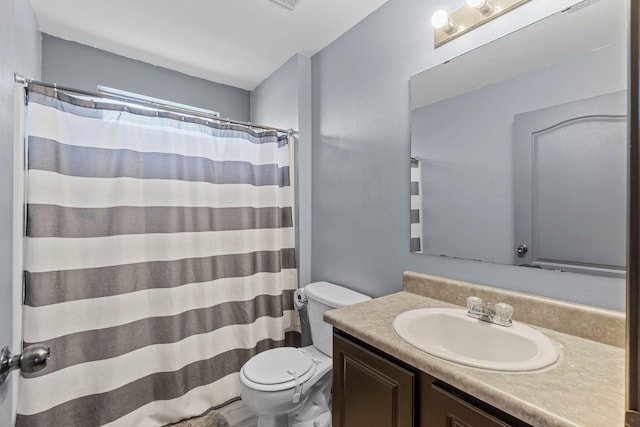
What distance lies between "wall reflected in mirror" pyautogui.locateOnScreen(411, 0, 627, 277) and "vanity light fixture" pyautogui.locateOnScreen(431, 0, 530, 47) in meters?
0.11

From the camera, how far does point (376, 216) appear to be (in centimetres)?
163

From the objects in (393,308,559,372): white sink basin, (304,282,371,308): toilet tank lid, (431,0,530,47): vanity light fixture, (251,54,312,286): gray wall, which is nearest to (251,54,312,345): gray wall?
(251,54,312,286): gray wall

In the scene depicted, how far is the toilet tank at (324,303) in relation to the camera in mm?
1604

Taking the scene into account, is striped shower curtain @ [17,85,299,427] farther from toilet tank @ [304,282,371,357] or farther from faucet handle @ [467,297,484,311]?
faucet handle @ [467,297,484,311]

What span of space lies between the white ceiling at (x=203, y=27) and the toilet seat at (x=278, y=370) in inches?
77.7

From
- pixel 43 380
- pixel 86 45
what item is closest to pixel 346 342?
pixel 43 380

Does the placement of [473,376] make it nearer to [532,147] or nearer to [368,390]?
[368,390]

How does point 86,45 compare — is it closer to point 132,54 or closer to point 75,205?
point 132,54

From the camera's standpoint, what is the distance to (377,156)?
1.63m

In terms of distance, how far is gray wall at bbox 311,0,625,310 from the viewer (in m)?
1.14

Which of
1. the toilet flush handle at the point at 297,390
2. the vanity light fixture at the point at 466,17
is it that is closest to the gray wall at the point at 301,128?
the toilet flush handle at the point at 297,390

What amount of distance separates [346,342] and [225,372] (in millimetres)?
1196

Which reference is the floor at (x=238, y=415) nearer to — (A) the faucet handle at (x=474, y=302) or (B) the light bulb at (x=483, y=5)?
(A) the faucet handle at (x=474, y=302)

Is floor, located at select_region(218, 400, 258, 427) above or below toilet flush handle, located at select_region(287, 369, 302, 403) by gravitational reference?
below
